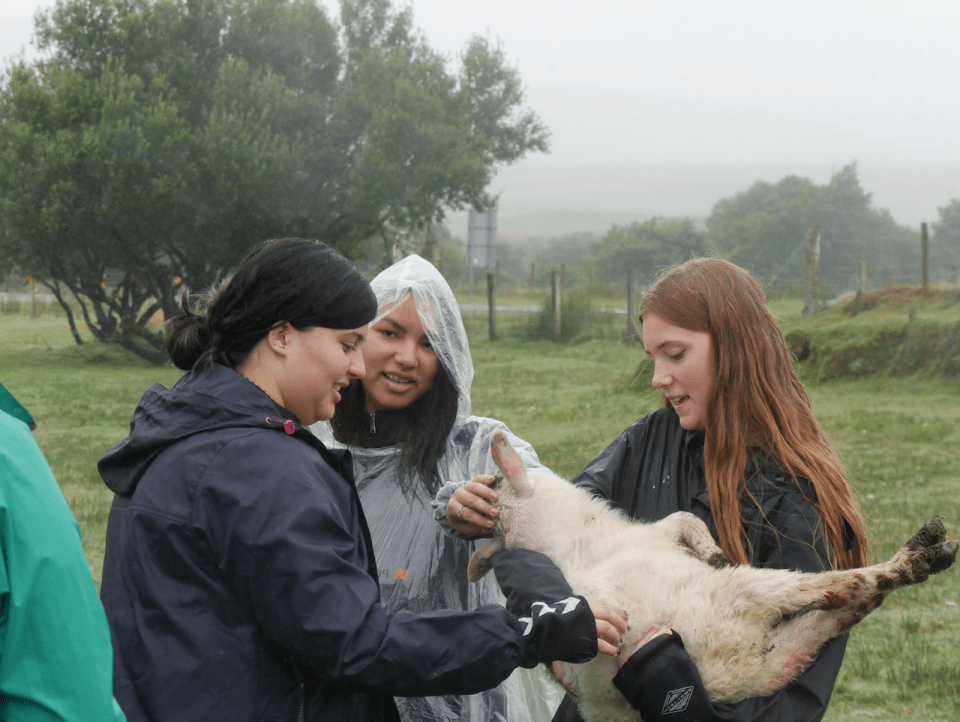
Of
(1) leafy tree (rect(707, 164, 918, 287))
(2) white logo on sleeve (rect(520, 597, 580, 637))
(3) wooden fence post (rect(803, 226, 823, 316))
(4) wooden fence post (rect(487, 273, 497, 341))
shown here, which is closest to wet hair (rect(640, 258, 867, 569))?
(2) white logo on sleeve (rect(520, 597, 580, 637))

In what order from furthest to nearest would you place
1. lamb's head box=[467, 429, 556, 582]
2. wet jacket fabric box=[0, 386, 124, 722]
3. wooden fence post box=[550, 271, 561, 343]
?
wooden fence post box=[550, 271, 561, 343]
lamb's head box=[467, 429, 556, 582]
wet jacket fabric box=[0, 386, 124, 722]

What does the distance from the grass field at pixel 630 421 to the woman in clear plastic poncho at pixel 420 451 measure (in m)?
1.06

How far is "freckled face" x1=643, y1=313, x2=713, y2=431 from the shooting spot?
2145 mm

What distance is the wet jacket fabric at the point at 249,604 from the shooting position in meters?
1.44

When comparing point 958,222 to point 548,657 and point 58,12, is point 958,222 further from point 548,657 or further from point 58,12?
point 548,657

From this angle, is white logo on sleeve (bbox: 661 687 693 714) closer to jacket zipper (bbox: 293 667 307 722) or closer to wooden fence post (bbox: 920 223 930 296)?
jacket zipper (bbox: 293 667 307 722)

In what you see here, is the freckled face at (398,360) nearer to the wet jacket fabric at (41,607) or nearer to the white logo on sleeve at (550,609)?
the white logo on sleeve at (550,609)

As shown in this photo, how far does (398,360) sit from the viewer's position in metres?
2.80

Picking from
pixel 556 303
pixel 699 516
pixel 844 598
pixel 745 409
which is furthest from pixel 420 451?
pixel 556 303

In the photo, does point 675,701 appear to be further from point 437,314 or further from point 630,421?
point 630,421

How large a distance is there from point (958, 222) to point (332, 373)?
48091mm

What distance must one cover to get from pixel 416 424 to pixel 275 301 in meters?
1.25

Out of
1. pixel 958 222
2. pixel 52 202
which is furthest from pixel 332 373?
pixel 958 222

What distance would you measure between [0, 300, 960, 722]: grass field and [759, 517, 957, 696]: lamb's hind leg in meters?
1.74
